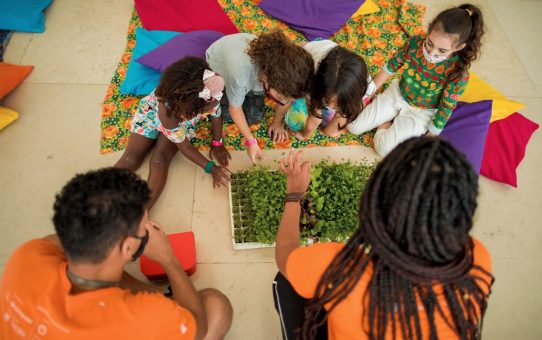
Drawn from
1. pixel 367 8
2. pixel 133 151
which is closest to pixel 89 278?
pixel 133 151

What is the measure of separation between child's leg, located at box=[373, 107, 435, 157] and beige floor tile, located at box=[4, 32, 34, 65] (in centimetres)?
229

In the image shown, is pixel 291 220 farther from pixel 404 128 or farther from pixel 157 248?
pixel 404 128

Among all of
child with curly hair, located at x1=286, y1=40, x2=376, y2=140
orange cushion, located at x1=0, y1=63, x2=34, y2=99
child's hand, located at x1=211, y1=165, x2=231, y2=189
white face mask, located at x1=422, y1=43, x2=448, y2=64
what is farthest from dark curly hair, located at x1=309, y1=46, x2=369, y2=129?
orange cushion, located at x1=0, y1=63, x2=34, y2=99

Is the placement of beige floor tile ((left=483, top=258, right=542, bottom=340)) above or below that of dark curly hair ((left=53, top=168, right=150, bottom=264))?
below

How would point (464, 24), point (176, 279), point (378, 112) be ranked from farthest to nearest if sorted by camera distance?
point (378, 112) → point (464, 24) → point (176, 279)

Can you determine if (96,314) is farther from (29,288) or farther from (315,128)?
(315,128)

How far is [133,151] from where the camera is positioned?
2006mm

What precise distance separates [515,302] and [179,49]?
2.17 meters

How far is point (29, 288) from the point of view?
104 centimetres

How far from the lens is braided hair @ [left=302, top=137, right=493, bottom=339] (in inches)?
33.5

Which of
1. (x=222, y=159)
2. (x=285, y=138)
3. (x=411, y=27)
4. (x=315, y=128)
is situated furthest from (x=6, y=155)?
(x=411, y=27)

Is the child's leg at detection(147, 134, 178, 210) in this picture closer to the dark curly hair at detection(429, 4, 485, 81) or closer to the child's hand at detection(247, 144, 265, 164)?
the child's hand at detection(247, 144, 265, 164)

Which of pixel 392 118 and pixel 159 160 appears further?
pixel 392 118

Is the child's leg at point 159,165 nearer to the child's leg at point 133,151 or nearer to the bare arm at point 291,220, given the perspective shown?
the child's leg at point 133,151
